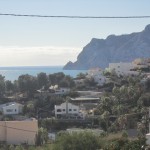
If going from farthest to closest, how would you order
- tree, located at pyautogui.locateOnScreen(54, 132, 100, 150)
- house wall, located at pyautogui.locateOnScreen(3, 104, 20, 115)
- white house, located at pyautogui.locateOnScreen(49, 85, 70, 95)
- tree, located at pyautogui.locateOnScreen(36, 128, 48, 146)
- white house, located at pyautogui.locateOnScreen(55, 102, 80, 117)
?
1. white house, located at pyautogui.locateOnScreen(49, 85, 70, 95)
2. house wall, located at pyautogui.locateOnScreen(3, 104, 20, 115)
3. white house, located at pyautogui.locateOnScreen(55, 102, 80, 117)
4. tree, located at pyautogui.locateOnScreen(36, 128, 48, 146)
5. tree, located at pyautogui.locateOnScreen(54, 132, 100, 150)

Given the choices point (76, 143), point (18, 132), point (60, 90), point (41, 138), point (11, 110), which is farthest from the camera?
point (60, 90)

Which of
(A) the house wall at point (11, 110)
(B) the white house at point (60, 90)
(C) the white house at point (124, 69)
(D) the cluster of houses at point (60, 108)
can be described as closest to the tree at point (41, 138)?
(D) the cluster of houses at point (60, 108)

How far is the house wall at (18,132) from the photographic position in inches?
1160

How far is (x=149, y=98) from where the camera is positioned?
39.9 m

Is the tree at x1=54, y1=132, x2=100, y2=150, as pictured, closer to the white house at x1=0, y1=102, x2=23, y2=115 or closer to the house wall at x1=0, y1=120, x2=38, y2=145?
the house wall at x1=0, y1=120, x2=38, y2=145

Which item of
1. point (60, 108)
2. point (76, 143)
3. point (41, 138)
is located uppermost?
point (76, 143)

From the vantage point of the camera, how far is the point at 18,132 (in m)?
29.9

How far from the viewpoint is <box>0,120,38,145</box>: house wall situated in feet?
96.7

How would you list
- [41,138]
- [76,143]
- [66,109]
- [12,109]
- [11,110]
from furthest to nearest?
[11,110], [12,109], [66,109], [41,138], [76,143]

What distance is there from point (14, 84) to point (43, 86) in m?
3.56

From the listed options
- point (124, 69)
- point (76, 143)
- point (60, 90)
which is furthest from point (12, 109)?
point (76, 143)

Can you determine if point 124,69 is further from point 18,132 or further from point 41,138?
point 41,138

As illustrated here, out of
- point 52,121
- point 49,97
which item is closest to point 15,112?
point 49,97

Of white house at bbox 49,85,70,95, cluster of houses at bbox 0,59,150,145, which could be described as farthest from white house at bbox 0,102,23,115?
white house at bbox 49,85,70,95
